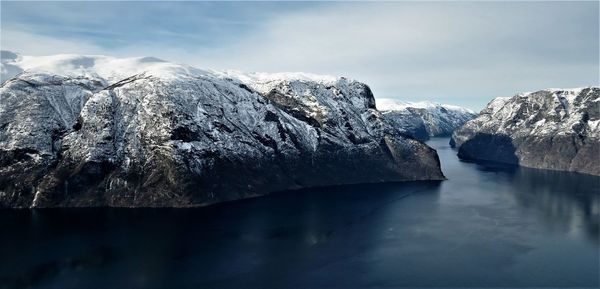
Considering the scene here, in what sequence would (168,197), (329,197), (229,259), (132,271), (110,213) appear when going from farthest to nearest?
(329,197) → (168,197) → (110,213) → (229,259) → (132,271)

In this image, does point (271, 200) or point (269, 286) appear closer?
point (269, 286)

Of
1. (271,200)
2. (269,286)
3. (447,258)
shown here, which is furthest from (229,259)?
(271,200)

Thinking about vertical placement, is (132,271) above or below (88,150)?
below

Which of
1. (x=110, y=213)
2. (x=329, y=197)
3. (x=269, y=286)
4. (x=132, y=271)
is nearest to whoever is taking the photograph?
(x=269, y=286)

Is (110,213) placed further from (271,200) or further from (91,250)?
(271,200)

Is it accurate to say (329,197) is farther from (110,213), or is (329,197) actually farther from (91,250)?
(91,250)

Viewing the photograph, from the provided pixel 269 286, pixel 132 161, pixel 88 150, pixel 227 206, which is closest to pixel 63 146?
pixel 88 150
